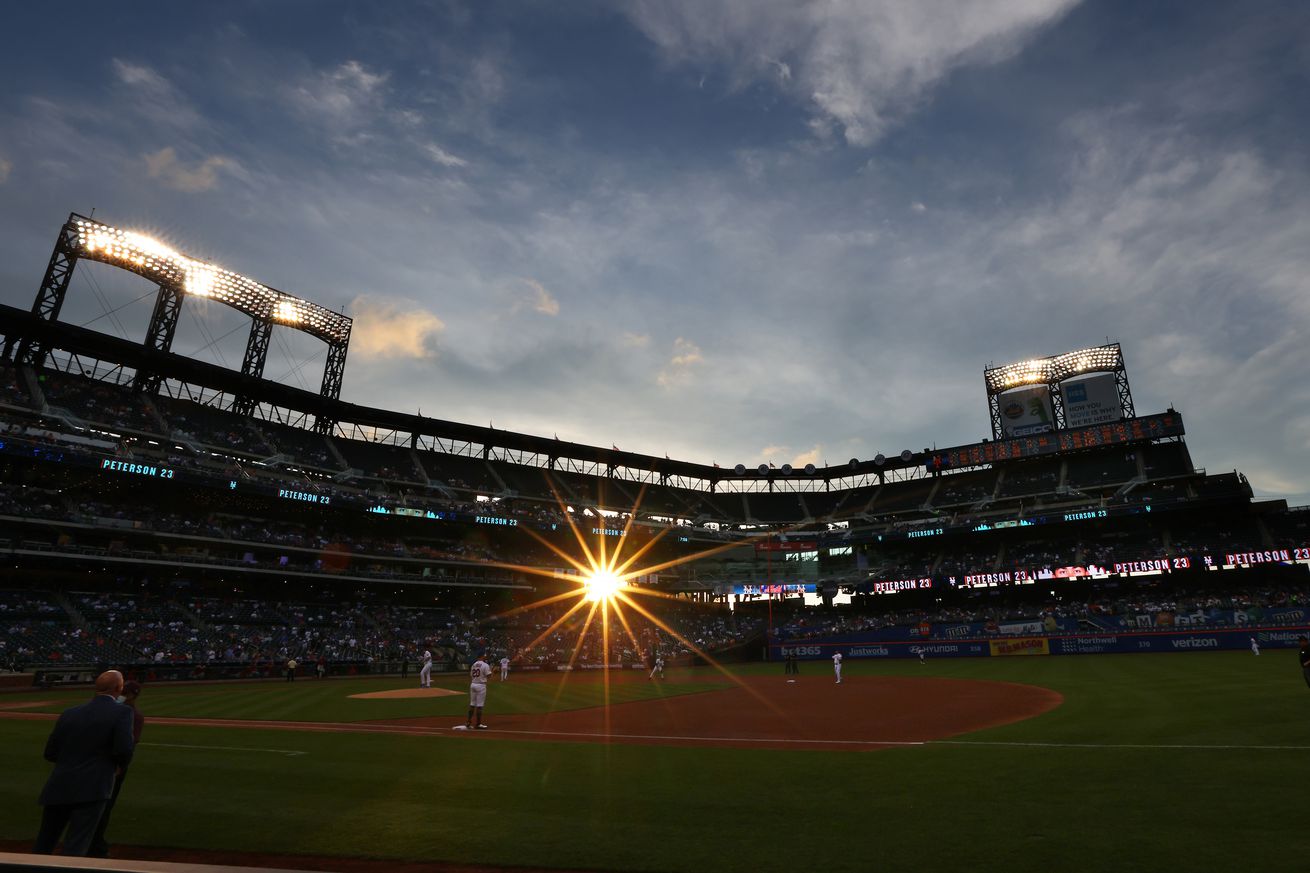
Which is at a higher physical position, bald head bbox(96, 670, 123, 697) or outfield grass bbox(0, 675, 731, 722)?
bald head bbox(96, 670, 123, 697)

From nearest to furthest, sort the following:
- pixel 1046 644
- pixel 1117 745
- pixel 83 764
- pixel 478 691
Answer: pixel 83 764
pixel 1117 745
pixel 478 691
pixel 1046 644

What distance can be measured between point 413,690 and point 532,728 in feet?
52.7

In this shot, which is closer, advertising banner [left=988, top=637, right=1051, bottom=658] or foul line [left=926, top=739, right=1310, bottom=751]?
foul line [left=926, top=739, right=1310, bottom=751]

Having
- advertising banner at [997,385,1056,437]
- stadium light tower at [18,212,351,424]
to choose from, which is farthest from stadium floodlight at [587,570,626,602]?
advertising banner at [997,385,1056,437]

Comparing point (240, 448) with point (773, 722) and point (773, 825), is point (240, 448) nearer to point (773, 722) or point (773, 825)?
point (773, 722)

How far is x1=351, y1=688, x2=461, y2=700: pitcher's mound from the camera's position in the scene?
29422 millimetres

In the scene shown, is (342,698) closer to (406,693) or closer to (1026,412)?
(406,693)

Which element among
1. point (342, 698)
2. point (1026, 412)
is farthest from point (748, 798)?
point (1026, 412)

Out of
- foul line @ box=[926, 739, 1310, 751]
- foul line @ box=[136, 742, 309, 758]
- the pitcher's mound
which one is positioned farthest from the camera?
the pitcher's mound

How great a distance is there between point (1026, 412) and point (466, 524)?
60.5 metres

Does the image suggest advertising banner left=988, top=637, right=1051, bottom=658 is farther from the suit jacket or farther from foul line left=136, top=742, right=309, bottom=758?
the suit jacket

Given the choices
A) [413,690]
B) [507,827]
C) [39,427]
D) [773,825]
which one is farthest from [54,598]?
[773,825]

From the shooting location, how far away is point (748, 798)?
993cm

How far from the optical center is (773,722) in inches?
806
